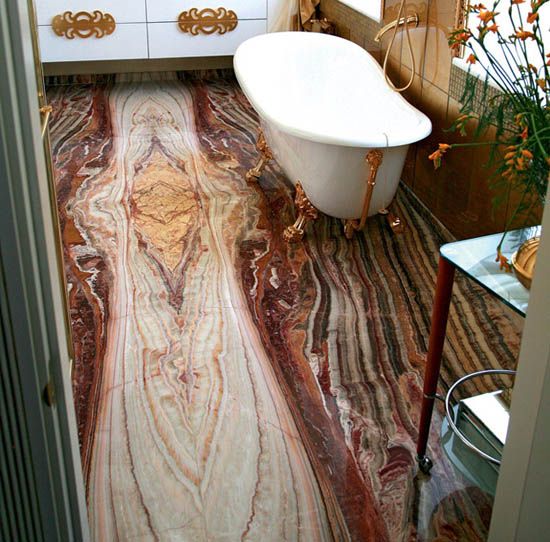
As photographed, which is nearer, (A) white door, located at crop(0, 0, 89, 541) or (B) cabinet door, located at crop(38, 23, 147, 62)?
(A) white door, located at crop(0, 0, 89, 541)

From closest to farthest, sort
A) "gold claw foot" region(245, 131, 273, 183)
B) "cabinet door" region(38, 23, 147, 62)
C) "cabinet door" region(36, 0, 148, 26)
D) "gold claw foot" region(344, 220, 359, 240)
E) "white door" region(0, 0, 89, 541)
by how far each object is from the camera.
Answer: "white door" region(0, 0, 89, 541)
"gold claw foot" region(344, 220, 359, 240)
"gold claw foot" region(245, 131, 273, 183)
"cabinet door" region(36, 0, 148, 26)
"cabinet door" region(38, 23, 147, 62)

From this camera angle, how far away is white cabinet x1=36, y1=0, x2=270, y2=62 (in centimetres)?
489

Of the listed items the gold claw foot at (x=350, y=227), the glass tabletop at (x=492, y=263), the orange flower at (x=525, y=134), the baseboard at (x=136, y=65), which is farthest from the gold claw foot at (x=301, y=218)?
the baseboard at (x=136, y=65)

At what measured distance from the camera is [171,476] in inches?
83.4

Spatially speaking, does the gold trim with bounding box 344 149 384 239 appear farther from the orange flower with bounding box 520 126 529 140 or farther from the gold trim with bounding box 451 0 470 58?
the orange flower with bounding box 520 126 529 140

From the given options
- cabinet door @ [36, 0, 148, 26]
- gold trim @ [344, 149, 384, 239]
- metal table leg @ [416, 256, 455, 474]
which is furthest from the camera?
cabinet door @ [36, 0, 148, 26]

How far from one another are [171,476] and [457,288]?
135cm

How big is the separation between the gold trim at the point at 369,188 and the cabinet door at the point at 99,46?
2353mm

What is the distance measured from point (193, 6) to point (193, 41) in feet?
0.70

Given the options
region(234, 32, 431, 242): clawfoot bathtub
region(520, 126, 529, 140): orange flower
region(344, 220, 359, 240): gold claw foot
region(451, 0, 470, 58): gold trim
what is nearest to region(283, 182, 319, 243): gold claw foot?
region(234, 32, 431, 242): clawfoot bathtub

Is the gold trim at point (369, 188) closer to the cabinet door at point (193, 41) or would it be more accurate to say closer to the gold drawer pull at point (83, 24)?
the cabinet door at point (193, 41)

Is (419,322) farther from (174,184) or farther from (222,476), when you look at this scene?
(174,184)

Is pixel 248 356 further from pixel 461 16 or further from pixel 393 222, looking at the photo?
pixel 461 16

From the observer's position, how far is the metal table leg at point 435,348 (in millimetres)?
1924
